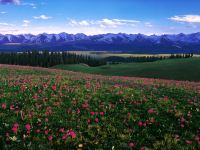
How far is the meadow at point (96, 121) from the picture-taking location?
11.2 metres

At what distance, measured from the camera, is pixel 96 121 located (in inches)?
528

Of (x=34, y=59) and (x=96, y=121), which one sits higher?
(x=96, y=121)

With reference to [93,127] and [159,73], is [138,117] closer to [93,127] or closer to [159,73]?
[93,127]

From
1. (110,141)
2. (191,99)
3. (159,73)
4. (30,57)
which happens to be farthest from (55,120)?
(30,57)

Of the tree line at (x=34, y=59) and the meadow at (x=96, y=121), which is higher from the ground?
the meadow at (x=96, y=121)

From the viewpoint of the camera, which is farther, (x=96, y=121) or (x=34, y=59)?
(x=34, y=59)

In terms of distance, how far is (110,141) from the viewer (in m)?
11.5

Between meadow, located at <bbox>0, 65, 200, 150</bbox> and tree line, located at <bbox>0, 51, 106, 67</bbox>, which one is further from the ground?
meadow, located at <bbox>0, 65, 200, 150</bbox>

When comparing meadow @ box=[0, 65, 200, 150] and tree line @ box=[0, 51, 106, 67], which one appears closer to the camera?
meadow @ box=[0, 65, 200, 150]

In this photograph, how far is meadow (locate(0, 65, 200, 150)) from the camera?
11.2 m

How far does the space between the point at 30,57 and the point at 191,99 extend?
165m

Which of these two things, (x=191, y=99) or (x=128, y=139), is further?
(x=191, y=99)

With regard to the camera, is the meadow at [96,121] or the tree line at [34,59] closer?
the meadow at [96,121]

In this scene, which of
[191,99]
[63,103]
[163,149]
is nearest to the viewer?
[163,149]
